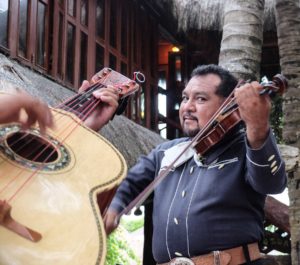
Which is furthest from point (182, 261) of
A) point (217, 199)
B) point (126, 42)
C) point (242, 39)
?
point (126, 42)

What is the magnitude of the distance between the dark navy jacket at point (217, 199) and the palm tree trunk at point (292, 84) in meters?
1.96

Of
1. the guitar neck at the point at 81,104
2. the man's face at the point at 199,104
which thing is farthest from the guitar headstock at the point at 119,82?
the man's face at the point at 199,104

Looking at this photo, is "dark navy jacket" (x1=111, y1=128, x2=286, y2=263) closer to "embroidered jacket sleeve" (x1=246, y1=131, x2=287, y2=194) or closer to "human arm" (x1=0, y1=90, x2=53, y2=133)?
"embroidered jacket sleeve" (x1=246, y1=131, x2=287, y2=194)

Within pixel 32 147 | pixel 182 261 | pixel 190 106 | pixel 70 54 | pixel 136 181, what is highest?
pixel 190 106

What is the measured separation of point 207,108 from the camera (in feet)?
8.26

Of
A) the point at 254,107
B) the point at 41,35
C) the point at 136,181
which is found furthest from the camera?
the point at 41,35

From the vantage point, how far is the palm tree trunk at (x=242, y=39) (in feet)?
12.5

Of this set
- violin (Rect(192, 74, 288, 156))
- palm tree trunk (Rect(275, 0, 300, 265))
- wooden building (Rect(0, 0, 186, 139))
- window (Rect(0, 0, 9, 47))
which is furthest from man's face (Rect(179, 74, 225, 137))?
window (Rect(0, 0, 9, 47))

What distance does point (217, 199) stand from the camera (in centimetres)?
231

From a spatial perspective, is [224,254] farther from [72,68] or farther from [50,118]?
[72,68]

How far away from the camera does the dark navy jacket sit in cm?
218

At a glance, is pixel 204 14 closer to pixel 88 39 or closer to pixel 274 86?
pixel 88 39

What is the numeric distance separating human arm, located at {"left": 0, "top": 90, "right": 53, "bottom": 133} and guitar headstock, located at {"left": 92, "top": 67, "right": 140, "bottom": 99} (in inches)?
46.2

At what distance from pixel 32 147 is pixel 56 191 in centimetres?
46
